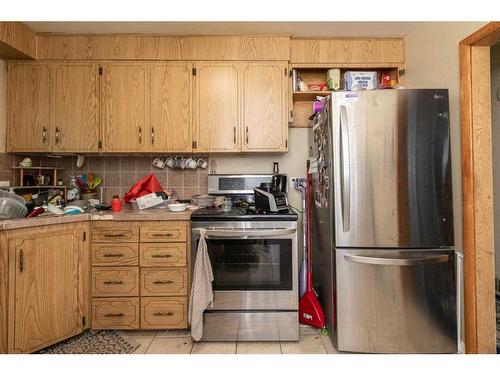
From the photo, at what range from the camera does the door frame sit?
5.24 feet

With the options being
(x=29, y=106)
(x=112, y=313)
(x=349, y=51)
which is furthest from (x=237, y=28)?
(x=112, y=313)

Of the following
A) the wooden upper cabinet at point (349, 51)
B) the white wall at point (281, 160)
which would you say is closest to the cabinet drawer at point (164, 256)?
the white wall at point (281, 160)

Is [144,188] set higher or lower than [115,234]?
higher

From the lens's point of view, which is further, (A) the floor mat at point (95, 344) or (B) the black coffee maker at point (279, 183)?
(B) the black coffee maker at point (279, 183)

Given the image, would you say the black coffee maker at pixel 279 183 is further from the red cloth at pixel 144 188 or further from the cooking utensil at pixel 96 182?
the cooking utensil at pixel 96 182

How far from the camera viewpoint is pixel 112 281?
77.5 inches

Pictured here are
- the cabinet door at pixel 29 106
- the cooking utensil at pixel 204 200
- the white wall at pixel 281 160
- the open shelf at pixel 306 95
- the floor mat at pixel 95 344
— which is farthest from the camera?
the white wall at pixel 281 160

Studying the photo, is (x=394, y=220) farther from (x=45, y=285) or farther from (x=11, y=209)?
(x=11, y=209)

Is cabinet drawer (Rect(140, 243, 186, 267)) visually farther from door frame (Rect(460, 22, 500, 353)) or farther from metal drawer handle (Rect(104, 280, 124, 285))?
door frame (Rect(460, 22, 500, 353))

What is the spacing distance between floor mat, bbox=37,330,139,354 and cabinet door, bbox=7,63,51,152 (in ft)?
4.90

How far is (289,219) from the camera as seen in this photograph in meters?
1.88

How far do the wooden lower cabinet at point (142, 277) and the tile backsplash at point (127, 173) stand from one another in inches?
26.1

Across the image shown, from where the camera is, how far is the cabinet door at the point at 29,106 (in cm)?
224

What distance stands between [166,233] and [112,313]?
697 millimetres
